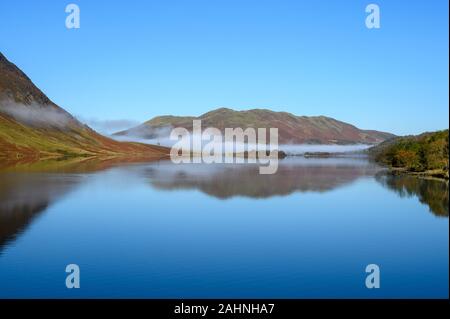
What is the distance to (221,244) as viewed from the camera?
32.5m

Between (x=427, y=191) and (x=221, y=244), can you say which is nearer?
(x=221, y=244)

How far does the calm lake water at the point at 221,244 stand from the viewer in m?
23.5

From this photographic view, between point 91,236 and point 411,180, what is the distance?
62442 mm

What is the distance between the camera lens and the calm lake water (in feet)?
77.2
